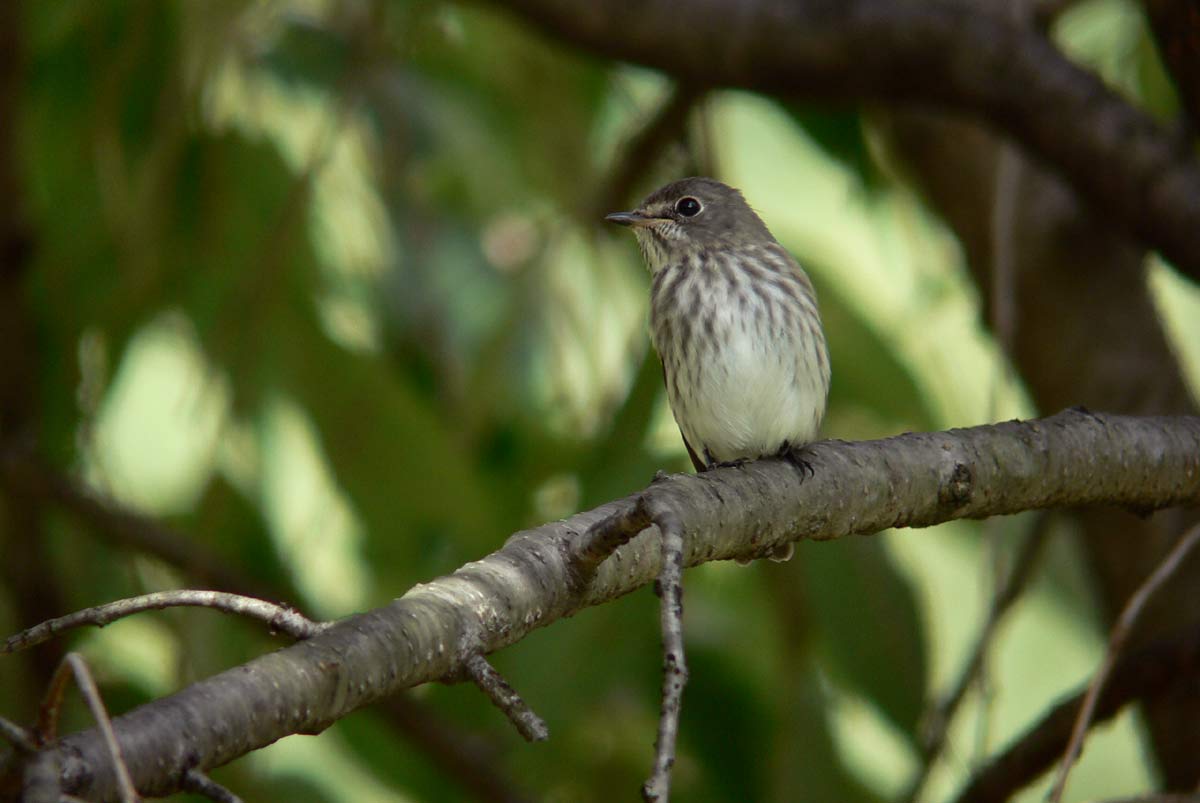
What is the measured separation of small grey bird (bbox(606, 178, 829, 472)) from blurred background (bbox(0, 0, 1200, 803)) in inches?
7.7

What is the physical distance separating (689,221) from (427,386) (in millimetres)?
1106

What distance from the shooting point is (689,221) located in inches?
169

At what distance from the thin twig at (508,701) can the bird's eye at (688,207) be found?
8.80 feet

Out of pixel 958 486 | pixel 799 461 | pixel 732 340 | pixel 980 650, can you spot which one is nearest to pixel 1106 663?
pixel 958 486

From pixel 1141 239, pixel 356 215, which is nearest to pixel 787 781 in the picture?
pixel 1141 239

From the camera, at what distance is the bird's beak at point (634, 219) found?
424cm

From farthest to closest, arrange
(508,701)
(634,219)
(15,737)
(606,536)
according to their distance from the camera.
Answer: (634,219) → (606,536) → (508,701) → (15,737)

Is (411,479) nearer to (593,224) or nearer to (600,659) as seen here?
(600,659)

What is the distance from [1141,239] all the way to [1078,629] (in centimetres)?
172

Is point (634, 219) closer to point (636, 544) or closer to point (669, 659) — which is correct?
point (636, 544)

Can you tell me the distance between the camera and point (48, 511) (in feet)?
15.4

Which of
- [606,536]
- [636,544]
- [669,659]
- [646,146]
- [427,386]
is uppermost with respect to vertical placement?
[646,146]

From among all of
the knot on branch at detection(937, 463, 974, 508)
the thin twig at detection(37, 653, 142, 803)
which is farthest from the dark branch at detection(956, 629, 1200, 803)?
the thin twig at detection(37, 653, 142, 803)

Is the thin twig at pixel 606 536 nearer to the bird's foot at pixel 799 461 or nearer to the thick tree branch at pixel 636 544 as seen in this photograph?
the thick tree branch at pixel 636 544
